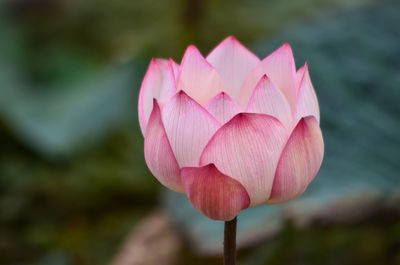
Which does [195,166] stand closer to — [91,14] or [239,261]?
[239,261]

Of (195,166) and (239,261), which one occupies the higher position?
(239,261)

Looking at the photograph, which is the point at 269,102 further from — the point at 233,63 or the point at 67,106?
the point at 67,106

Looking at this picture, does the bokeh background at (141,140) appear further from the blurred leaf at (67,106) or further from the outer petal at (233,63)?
the outer petal at (233,63)

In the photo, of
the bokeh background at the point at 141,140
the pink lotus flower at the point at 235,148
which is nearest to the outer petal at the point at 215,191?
the pink lotus flower at the point at 235,148

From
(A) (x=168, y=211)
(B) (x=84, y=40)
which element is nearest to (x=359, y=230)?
(A) (x=168, y=211)

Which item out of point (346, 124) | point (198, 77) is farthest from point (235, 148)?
point (346, 124)

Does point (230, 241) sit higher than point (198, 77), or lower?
lower
